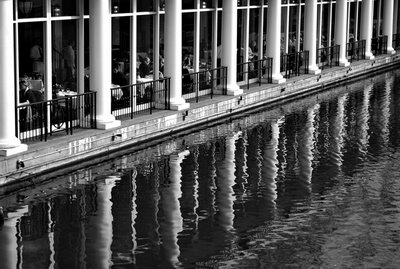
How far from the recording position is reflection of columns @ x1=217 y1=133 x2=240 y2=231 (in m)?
16.8

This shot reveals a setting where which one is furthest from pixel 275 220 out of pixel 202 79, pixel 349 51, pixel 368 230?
pixel 349 51

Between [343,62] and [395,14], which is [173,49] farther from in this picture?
[395,14]

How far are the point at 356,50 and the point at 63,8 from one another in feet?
77.2

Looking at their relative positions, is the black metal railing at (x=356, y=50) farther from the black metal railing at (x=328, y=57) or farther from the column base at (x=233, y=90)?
the column base at (x=233, y=90)

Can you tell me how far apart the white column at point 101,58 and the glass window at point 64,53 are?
1.90 feet

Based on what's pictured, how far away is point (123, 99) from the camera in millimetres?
25375

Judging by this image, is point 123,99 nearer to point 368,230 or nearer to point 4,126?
point 4,126

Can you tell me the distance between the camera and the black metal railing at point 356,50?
143ft

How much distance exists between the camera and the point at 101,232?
1579 cm

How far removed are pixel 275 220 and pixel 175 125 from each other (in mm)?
9213

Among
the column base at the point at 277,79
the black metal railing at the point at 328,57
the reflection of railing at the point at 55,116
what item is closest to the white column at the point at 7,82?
the reflection of railing at the point at 55,116

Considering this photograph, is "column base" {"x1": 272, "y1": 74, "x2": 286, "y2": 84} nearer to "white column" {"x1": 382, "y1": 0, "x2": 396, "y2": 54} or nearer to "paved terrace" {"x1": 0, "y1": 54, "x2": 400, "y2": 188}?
"paved terrace" {"x1": 0, "y1": 54, "x2": 400, "y2": 188}

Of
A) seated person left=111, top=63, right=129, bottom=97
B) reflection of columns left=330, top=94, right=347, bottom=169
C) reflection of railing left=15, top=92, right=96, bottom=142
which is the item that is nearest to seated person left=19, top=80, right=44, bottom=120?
reflection of railing left=15, top=92, right=96, bottom=142

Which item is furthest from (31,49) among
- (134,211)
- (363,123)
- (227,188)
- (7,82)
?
(363,123)
